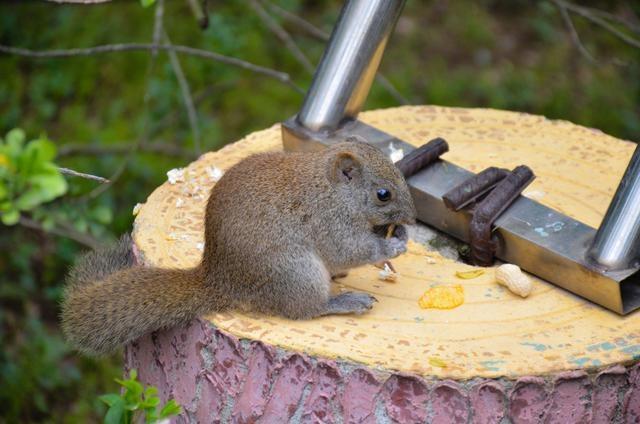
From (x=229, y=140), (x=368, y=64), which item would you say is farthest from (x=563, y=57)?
(x=368, y=64)

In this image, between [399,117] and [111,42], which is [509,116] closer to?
[399,117]

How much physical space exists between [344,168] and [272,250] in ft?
0.81

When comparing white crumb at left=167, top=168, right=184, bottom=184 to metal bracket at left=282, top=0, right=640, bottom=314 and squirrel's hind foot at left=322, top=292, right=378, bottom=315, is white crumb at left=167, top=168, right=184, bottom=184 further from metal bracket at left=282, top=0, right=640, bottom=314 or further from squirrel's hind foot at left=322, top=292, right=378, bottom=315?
squirrel's hind foot at left=322, top=292, right=378, bottom=315

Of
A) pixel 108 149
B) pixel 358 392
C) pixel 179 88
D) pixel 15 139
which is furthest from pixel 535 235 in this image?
pixel 179 88

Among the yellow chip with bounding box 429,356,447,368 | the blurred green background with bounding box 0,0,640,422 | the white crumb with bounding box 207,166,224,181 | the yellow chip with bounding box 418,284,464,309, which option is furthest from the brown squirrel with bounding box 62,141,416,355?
the blurred green background with bounding box 0,0,640,422

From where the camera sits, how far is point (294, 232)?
2137 mm

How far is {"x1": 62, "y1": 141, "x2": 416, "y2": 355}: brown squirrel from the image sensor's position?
2.10 m

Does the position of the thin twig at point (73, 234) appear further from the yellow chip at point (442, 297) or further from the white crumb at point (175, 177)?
the yellow chip at point (442, 297)

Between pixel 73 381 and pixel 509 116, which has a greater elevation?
pixel 509 116

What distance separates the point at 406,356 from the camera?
1.93m

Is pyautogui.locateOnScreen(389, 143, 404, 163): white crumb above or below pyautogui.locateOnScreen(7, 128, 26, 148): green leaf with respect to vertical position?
below

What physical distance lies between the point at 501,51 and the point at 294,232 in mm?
3213

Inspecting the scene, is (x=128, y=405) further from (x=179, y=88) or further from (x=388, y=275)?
(x=179, y=88)

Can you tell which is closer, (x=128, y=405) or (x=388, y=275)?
(x=128, y=405)
